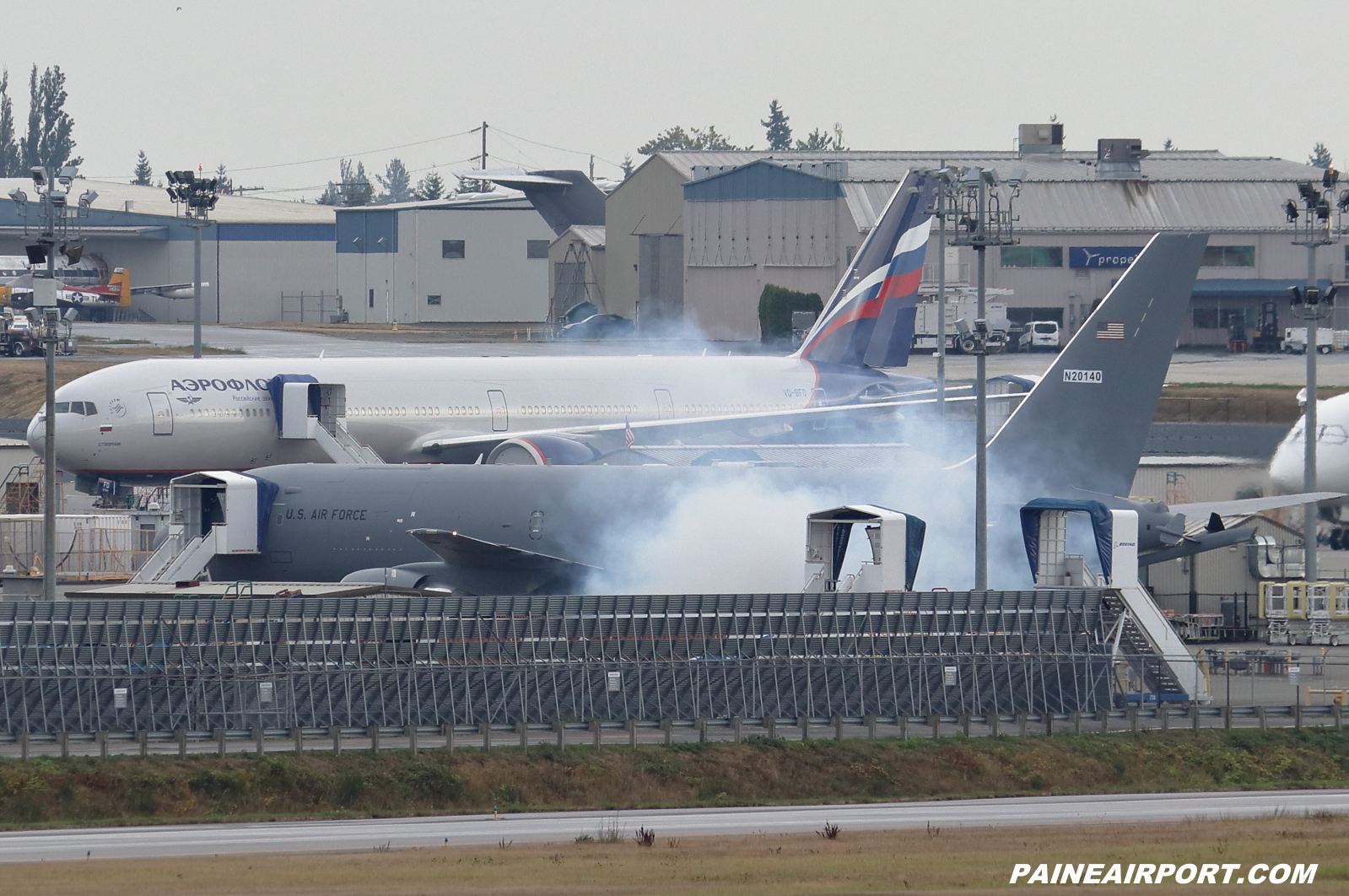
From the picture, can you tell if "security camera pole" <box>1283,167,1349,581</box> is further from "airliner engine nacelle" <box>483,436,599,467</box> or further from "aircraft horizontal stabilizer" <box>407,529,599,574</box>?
"aircraft horizontal stabilizer" <box>407,529,599,574</box>

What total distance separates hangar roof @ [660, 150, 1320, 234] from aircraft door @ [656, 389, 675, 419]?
55613mm

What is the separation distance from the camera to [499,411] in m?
59.2

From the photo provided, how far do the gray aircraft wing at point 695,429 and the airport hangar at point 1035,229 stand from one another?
53.1 meters

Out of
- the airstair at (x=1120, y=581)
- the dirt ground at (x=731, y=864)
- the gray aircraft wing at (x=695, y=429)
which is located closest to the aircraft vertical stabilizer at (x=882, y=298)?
the gray aircraft wing at (x=695, y=429)

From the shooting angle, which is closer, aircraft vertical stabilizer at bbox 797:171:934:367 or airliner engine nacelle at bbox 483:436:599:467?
airliner engine nacelle at bbox 483:436:599:467

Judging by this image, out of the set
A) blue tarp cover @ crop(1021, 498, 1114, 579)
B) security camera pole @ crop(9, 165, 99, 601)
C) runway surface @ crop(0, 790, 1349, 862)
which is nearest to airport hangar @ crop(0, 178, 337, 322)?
security camera pole @ crop(9, 165, 99, 601)

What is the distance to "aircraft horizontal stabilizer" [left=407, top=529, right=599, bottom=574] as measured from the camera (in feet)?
137

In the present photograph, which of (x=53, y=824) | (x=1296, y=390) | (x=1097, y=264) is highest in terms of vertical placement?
(x=1097, y=264)

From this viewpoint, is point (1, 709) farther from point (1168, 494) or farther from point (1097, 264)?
point (1097, 264)

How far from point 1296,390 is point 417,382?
47.4 meters

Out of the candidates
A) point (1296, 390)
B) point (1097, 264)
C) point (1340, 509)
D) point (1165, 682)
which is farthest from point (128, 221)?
point (1165, 682)

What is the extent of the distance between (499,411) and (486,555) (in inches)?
671

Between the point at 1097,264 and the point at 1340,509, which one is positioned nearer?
the point at 1340,509

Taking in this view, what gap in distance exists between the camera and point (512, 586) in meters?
44.2
